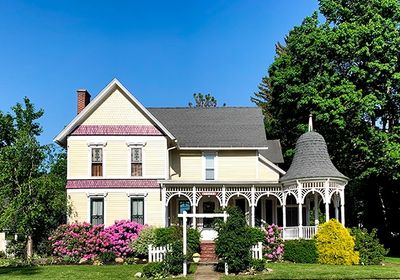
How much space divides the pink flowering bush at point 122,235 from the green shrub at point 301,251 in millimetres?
7682

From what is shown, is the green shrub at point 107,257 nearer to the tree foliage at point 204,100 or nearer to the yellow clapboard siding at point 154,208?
the yellow clapboard siding at point 154,208

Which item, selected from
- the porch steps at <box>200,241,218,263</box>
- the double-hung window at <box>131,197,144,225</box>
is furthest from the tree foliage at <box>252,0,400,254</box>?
the double-hung window at <box>131,197,144,225</box>

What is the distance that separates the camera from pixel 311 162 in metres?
29.6

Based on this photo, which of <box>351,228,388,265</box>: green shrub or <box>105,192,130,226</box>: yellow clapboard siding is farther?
<box>105,192,130,226</box>: yellow clapboard siding

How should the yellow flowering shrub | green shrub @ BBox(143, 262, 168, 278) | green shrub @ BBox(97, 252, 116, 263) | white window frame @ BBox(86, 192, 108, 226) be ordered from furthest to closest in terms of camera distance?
1. white window frame @ BBox(86, 192, 108, 226)
2. green shrub @ BBox(97, 252, 116, 263)
3. the yellow flowering shrub
4. green shrub @ BBox(143, 262, 168, 278)

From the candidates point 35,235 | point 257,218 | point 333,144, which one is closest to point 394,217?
point 333,144

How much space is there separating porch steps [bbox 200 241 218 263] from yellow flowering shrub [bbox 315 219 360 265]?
5348 millimetres

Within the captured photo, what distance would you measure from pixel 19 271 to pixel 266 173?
1539 centimetres

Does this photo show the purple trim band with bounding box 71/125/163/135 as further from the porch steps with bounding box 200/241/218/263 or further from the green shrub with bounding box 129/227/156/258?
the porch steps with bounding box 200/241/218/263

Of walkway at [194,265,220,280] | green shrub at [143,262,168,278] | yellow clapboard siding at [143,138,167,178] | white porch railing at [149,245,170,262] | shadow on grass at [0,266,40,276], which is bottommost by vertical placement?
shadow on grass at [0,266,40,276]

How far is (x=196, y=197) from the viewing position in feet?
105

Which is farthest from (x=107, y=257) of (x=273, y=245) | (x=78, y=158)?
(x=273, y=245)

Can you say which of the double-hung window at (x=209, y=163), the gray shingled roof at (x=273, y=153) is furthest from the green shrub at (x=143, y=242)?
the gray shingled roof at (x=273, y=153)

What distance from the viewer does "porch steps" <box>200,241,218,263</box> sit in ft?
93.4
